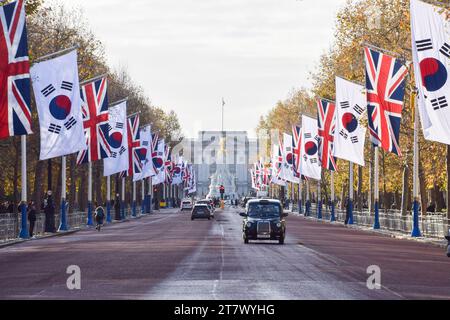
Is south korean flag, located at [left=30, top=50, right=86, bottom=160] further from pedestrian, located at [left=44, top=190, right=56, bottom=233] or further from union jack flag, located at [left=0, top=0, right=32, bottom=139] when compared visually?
pedestrian, located at [left=44, top=190, right=56, bottom=233]

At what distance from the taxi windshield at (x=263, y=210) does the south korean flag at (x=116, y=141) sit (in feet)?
92.4

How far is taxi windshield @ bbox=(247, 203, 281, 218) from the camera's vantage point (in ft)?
160

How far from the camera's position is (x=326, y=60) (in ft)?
349

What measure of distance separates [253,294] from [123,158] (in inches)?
2228

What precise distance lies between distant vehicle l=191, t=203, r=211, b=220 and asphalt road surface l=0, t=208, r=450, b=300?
47944 millimetres

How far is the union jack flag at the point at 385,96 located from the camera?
53969 mm

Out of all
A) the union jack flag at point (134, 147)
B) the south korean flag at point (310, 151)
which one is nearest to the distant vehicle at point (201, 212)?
the union jack flag at point (134, 147)

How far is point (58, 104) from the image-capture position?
54.0 meters

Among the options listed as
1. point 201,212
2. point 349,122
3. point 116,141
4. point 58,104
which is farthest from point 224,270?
→ point 201,212

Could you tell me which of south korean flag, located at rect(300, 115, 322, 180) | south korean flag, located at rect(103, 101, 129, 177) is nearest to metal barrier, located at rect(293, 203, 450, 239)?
south korean flag, located at rect(300, 115, 322, 180)

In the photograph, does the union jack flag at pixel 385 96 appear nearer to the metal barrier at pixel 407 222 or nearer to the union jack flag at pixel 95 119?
the metal barrier at pixel 407 222

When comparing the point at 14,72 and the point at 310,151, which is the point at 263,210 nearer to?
the point at 14,72

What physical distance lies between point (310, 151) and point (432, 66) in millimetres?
44913

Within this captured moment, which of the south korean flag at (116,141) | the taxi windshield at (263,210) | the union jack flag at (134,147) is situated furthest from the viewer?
the union jack flag at (134,147)
